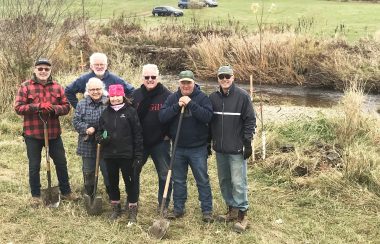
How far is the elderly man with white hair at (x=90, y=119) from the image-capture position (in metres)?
5.05

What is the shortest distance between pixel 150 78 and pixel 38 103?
1349 mm

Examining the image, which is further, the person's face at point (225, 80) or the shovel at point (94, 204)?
the shovel at point (94, 204)

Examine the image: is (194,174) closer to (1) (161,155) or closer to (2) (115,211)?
(1) (161,155)

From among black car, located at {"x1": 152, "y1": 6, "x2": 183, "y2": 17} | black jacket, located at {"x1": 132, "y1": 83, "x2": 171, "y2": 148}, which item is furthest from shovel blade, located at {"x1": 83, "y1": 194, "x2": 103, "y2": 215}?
black car, located at {"x1": 152, "y1": 6, "x2": 183, "y2": 17}

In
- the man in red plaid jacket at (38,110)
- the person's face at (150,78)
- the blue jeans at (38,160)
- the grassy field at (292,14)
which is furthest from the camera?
the grassy field at (292,14)

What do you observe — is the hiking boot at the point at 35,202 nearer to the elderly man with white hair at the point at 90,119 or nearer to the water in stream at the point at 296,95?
the elderly man with white hair at the point at 90,119

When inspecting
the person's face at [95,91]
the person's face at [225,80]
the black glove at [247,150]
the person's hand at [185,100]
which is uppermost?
the person's face at [225,80]

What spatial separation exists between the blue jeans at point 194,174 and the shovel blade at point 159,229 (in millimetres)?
520

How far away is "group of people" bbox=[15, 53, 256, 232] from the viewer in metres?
4.86

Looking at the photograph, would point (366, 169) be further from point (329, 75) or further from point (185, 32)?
point (185, 32)

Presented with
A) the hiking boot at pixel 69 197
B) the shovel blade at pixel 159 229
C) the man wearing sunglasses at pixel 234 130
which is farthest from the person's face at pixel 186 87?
the hiking boot at pixel 69 197

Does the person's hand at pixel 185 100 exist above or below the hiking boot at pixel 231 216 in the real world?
above

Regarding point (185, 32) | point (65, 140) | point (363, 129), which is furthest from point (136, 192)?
point (185, 32)

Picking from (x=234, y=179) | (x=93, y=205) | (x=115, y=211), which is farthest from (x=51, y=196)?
(x=234, y=179)
